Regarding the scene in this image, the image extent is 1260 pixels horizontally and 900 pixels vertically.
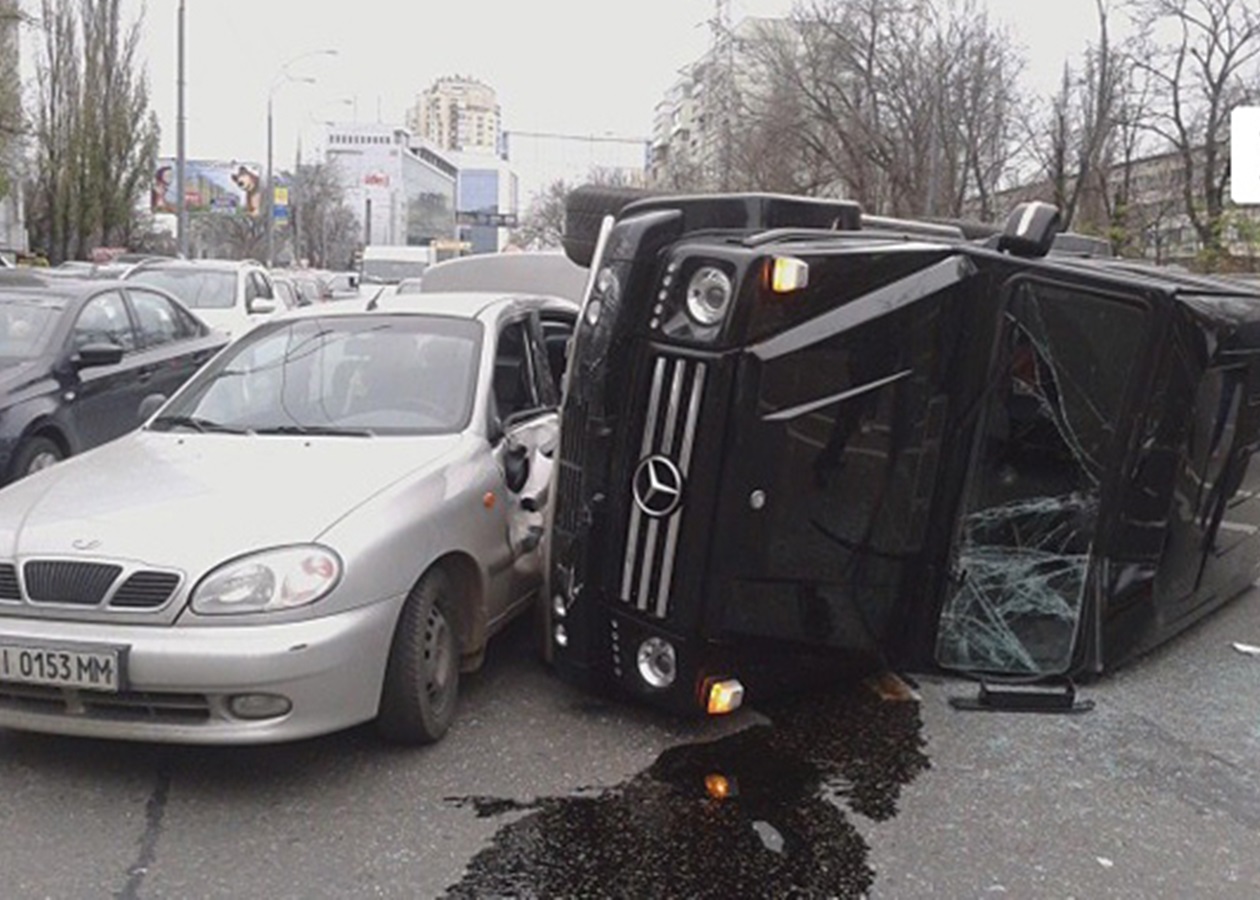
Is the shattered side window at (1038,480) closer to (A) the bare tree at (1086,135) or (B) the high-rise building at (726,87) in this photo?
(A) the bare tree at (1086,135)

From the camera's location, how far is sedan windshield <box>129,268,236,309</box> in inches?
558

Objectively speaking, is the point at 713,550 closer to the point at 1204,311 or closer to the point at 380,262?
the point at 1204,311

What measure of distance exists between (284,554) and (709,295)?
1572 millimetres

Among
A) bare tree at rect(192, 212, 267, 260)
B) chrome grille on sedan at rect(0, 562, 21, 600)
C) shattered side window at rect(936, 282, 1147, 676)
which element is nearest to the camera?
chrome grille on sedan at rect(0, 562, 21, 600)

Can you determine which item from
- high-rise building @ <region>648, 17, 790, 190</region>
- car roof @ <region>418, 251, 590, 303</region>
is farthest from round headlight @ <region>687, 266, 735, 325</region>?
high-rise building @ <region>648, 17, 790, 190</region>

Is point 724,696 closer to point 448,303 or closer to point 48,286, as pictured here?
point 448,303

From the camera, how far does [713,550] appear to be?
4.04 meters

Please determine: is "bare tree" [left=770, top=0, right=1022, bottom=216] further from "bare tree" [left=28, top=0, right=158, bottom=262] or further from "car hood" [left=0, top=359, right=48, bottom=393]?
"car hood" [left=0, top=359, right=48, bottom=393]

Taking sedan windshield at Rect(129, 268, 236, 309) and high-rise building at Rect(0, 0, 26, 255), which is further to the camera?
high-rise building at Rect(0, 0, 26, 255)

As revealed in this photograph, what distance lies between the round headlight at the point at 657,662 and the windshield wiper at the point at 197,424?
1.88 m

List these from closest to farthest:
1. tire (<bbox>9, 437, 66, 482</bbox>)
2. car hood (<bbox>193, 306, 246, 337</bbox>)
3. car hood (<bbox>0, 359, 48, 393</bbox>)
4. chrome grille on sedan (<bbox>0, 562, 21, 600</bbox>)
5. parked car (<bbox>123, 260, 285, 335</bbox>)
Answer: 1. chrome grille on sedan (<bbox>0, 562, 21, 600</bbox>)
2. tire (<bbox>9, 437, 66, 482</bbox>)
3. car hood (<bbox>0, 359, 48, 393</bbox>)
4. car hood (<bbox>193, 306, 246, 337</bbox>)
5. parked car (<bbox>123, 260, 285, 335</bbox>)

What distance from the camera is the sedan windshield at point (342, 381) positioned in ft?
16.4


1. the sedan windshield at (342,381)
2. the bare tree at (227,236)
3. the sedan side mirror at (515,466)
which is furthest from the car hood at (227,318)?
the bare tree at (227,236)

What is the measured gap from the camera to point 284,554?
383 centimetres
